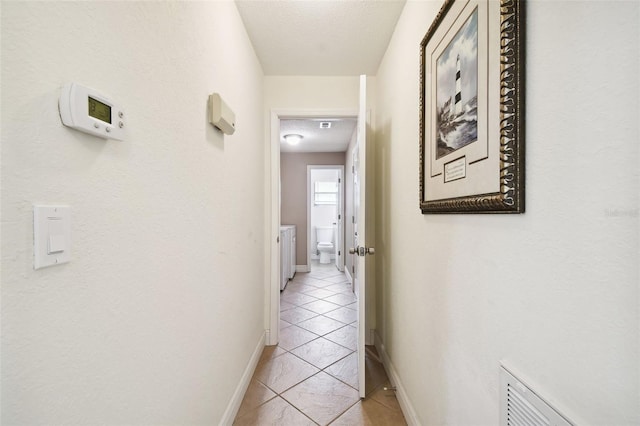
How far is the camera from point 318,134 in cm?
456

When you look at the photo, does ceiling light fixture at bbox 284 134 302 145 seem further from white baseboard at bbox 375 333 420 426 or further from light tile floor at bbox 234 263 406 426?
white baseboard at bbox 375 333 420 426

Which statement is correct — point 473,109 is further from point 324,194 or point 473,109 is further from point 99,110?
point 324,194

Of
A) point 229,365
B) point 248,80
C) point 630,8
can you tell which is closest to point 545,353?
point 630,8

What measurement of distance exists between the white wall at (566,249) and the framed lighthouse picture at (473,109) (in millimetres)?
32

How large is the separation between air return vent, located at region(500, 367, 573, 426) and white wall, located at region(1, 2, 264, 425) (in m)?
1.00

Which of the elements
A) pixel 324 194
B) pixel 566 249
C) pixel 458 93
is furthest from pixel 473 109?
pixel 324 194

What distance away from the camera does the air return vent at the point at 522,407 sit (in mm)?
629

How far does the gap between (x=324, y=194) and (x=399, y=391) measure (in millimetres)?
6024

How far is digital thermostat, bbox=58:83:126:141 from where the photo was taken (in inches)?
22.4

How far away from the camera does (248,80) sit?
Result: 6.81ft

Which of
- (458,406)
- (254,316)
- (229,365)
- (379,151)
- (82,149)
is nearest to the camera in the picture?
(82,149)

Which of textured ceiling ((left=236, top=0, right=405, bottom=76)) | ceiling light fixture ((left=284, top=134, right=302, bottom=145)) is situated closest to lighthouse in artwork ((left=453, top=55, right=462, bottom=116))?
textured ceiling ((left=236, top=0, right=405, bottom=76))

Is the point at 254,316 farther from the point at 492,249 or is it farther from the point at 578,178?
the point at 578,178

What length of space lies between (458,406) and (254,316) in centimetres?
156
